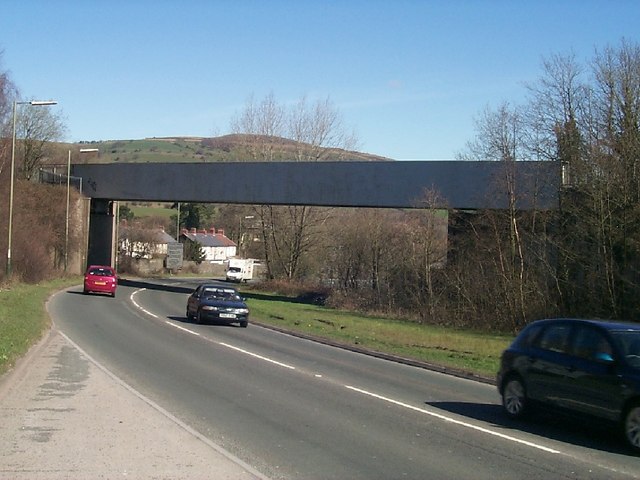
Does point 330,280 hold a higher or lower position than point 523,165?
lower

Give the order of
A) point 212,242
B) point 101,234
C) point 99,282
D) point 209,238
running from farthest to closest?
point 212,242, point 209,238, point 101,234, point 99,282

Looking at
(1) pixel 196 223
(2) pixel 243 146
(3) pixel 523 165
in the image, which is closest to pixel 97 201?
(2) pixel 243 146

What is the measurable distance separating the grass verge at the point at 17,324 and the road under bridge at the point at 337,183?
1497 cm

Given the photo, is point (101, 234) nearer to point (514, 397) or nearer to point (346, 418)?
point (346, 418)

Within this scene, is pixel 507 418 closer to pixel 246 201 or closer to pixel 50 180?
pixel 246 201

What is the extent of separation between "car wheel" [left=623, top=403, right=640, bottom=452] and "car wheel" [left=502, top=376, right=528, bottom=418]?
2.19 m

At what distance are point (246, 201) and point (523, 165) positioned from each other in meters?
20.3

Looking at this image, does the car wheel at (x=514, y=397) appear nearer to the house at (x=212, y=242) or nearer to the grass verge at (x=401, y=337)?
the grass verge at (x=401, y=337)

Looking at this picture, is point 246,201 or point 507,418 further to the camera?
point 246,201

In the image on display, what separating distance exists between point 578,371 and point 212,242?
411 ft

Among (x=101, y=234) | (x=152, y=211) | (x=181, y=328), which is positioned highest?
(x=152, y=211)

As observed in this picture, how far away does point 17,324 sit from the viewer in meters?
22.2

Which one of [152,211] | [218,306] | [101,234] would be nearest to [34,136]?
[101,234]

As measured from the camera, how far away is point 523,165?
37031mm
